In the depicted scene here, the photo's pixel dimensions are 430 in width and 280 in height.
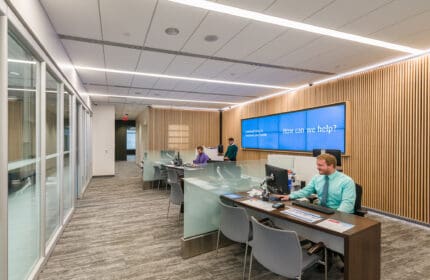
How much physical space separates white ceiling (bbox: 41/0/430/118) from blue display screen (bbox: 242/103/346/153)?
1.06 meters

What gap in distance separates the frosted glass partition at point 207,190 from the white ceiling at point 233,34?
2.04 metres

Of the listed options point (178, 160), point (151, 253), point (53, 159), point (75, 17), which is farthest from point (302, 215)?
point (178, 160)

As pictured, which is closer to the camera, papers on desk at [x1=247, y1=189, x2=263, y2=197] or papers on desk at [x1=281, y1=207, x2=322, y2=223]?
papers on desk at [x1=281, y1=207, x2=322, y2=223]

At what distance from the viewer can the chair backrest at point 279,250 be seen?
1.89 meters

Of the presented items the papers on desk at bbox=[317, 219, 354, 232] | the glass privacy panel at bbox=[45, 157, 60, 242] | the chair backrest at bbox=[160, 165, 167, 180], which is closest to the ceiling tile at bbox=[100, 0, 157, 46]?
the glass privacy panel at bbox=[45, 157, 60, 242]

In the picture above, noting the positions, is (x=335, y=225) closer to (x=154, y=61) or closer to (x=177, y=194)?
(x=177, y=194)

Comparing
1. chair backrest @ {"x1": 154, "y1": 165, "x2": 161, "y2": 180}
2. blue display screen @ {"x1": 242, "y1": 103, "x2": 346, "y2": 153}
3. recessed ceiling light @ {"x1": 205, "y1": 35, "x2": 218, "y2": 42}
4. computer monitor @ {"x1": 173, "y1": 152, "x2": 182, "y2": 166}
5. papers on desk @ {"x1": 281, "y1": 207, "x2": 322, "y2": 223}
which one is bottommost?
chair backrest @ {"x1": 154, "y1": 165, "x2": 161, "y2": 180}

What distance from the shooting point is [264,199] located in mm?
3033

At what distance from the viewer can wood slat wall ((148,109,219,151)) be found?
34.8 ft

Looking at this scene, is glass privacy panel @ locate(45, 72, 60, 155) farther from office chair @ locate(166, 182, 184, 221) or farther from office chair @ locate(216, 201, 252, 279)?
office chair @ locate(216, 201, 252, 279)

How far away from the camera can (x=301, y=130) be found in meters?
6.80

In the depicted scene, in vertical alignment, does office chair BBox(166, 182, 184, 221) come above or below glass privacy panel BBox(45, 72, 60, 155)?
below

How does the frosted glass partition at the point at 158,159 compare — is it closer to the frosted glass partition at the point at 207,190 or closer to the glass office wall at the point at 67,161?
the glass office wall at the point at 67,161

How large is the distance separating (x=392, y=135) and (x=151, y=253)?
5.03 m
